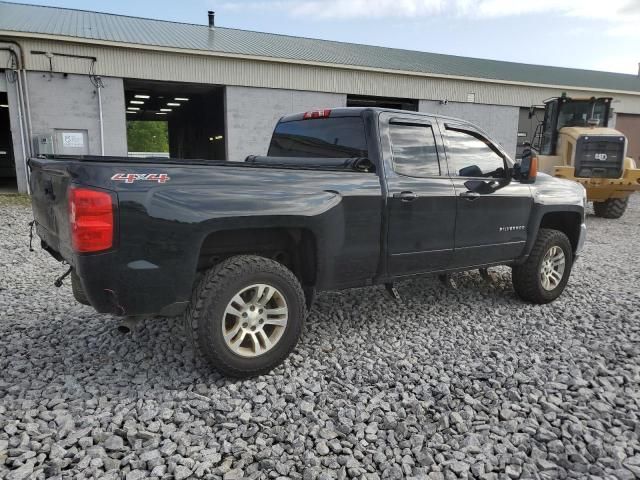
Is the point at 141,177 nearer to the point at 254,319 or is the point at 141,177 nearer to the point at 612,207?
the point at 254,319

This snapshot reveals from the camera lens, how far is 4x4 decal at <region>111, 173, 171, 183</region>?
2.77 m

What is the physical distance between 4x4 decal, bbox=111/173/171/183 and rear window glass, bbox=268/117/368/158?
1.70 meters

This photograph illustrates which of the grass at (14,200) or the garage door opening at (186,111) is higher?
the garage door opening at (186,111)

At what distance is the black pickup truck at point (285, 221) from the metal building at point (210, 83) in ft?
40.9

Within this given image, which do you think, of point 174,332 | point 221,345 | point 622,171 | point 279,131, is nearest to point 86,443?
point 221,345

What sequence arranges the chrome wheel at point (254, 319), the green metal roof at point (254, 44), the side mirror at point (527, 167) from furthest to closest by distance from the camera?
the green metal roof at point (254, 44) → the side mirror at point (527, 167) → the chrome wheel at point (254, 319)

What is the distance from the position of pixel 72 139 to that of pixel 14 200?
260 centimetres

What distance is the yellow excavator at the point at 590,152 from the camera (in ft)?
38.2

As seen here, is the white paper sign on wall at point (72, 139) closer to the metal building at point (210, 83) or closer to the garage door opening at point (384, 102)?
the metal building at point (210, 83)

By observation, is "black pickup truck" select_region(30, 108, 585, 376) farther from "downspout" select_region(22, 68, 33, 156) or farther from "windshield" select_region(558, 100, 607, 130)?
"downspout" select_region(22, 68, 33, 156)

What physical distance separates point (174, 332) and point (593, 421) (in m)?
3.24

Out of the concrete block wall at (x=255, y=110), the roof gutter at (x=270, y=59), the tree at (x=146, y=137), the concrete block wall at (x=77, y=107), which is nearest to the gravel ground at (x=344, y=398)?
the concrete block wall at (x=77, y=107)

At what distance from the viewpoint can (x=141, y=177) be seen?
282 cm

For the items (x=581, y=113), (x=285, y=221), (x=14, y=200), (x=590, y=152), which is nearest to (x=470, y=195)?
(x=285, y=221)
